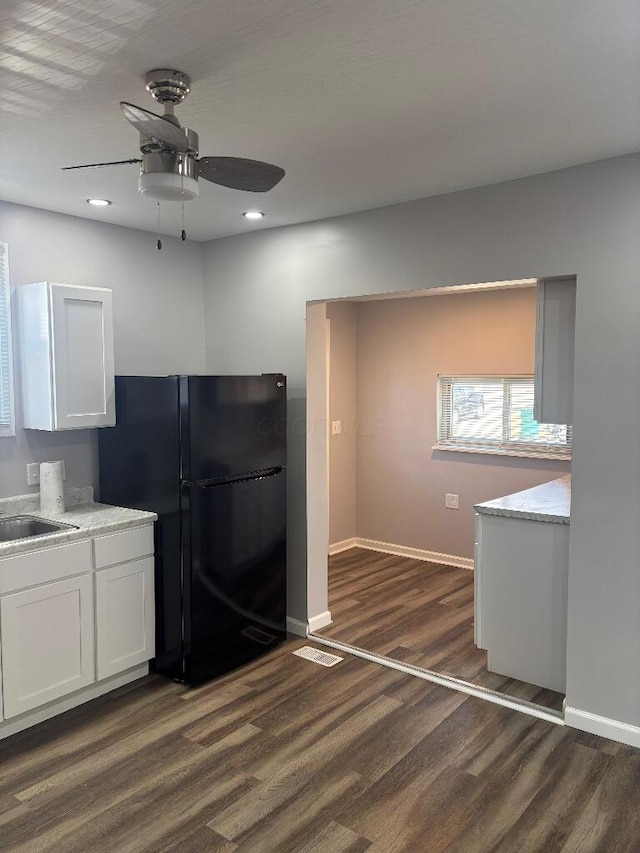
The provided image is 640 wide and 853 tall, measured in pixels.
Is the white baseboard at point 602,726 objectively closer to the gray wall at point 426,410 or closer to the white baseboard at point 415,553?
the gray wall at point 426,410

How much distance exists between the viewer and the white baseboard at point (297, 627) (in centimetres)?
389

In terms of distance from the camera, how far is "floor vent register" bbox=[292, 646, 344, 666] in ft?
11.6

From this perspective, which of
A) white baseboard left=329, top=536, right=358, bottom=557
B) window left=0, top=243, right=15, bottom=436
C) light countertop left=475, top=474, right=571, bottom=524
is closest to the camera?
light countertop left=475, top=474, right=571, bottom=524

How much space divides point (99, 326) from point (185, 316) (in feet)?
2.96

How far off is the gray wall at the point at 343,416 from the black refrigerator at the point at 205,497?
1.88m

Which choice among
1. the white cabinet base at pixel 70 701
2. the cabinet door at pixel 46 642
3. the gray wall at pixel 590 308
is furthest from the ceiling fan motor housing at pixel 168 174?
the white cabinet base at pixel 70 701

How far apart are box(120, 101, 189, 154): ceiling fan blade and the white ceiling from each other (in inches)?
9.1

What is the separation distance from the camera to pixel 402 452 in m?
5.46

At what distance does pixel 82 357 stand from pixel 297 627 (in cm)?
203

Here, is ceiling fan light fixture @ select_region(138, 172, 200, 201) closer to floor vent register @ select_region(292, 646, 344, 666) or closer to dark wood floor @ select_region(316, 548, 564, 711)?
floor vent register @ select_region(292, 646, 344, 666)

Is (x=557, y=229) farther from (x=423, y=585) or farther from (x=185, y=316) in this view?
(x=423, y=585)

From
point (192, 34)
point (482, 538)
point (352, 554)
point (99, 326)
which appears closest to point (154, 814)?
point (482, 538)

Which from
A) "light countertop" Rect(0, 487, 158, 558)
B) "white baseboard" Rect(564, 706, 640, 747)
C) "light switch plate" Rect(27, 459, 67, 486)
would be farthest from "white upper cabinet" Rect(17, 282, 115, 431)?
"white baseboard" Rect(564, 706, 640, 747)

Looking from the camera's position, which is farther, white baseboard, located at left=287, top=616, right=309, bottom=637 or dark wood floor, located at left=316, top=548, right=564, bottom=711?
white baseboard, located at left=287, top=616, right=309, bottom=637
